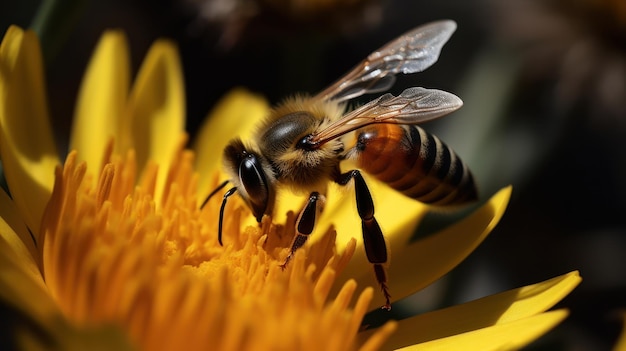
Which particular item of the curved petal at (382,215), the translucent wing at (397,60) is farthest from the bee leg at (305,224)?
the translucent wing at (397,60)

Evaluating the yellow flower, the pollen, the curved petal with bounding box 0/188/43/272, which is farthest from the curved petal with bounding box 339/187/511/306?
the curved petal with bounding box 0/188/43/272

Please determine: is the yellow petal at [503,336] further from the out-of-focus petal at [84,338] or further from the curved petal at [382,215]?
the out-of-focus petal at [84,338]

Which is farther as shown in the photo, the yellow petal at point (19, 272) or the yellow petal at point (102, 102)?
the yellow petal at point (102, 102)

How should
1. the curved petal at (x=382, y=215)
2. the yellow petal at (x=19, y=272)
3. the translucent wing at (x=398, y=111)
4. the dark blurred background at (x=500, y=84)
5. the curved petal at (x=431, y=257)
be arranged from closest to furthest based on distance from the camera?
the yellow petal at (x=19, y=272)
the translucent wing at (x=398, y=111)
the curved petal at (x=431, y=257)
the curved petal at (x=382, y=215)
the dark blurred background at (x=500, y=84)

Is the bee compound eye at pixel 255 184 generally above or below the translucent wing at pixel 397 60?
below

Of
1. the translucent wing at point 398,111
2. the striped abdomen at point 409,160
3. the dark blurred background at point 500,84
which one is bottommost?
the dark blurred background at point 500,84

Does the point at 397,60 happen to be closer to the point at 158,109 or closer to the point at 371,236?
the point at 371,236
